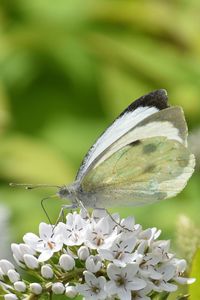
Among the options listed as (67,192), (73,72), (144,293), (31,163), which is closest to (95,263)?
(144,293)

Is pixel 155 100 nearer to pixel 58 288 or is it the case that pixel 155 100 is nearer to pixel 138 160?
pixel 138 160


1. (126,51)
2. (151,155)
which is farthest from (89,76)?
(151,155)

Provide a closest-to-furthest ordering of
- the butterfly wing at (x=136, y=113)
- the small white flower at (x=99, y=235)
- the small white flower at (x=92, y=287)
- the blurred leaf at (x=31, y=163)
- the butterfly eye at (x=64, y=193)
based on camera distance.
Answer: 1. the small white flower at (x=92, y=287)
2. the small white flower at (x=99, y=235)
3. the butterfly wing at (x=136, y=113)
4. the butterfly eye at (x=64, y=193)
5. the blurred leaf at (x=31, y=163)

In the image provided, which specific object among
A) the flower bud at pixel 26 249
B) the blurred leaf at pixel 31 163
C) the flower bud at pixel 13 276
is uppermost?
the blurred leaf at pixel 31 163

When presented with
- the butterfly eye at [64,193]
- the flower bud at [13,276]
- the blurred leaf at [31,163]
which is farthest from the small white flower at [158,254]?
the blurred leaf at [31,163]

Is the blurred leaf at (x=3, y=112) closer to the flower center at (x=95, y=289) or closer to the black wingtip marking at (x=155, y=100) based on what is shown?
the black wingtip marking at (x=155, y=100)

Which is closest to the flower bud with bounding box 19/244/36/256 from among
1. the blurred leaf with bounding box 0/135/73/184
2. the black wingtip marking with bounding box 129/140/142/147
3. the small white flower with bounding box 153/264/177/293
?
the small white flower with bounding box 153/264/177/293

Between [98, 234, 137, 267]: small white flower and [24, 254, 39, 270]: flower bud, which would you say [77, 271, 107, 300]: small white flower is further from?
[24, 254, 39, 270]: flower bud
